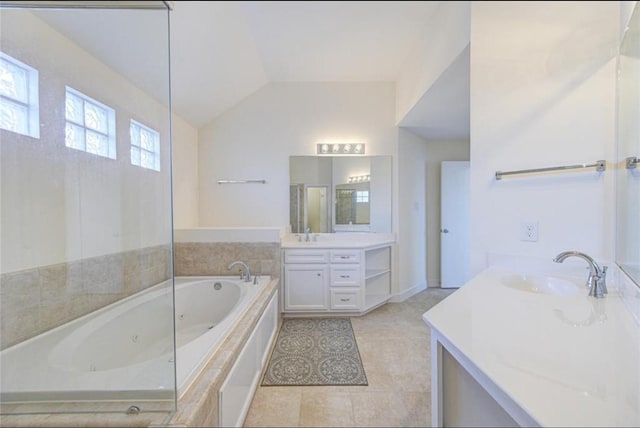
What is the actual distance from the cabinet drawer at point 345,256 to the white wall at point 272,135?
0.79 metres

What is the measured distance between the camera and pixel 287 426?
1.53 meters

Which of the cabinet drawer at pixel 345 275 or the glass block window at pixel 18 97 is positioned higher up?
the glass block window at pixel 18 97

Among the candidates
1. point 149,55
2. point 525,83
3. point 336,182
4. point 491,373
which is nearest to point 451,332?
point 491,373

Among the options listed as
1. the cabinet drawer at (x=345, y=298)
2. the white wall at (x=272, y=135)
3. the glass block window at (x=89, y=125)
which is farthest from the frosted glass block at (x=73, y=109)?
the cabinet drawer at (x=345, y=298)

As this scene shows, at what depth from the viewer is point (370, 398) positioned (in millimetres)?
1736

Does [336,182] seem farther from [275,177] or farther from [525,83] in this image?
[525,83]

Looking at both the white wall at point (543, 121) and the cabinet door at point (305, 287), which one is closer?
the white wall at point (543, 121)

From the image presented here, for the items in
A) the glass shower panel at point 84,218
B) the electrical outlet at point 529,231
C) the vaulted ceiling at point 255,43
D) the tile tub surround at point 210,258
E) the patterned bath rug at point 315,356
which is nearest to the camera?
the glass shower panel at point 84,218

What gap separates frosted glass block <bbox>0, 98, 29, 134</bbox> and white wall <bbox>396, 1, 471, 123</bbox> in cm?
236

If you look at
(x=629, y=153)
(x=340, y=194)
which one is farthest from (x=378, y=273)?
(x=629, y=153)

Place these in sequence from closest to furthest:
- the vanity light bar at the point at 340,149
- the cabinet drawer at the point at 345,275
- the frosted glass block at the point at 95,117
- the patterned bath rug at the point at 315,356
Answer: the frosted glass block at the point at 95,117
the patterned bath rug at the point at 315,356
the cabinet drawer at the point at 345,275
the vanity light bar at the point at 340,149

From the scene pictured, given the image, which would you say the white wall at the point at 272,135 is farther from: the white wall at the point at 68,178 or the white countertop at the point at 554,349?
the white countertop at the point at 554,349

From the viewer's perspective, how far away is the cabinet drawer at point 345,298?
301 centimetres

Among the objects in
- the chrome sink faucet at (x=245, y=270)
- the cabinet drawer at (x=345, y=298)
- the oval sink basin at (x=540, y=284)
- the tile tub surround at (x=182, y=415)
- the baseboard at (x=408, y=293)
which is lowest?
the baseboard at (x=408, y=293)
